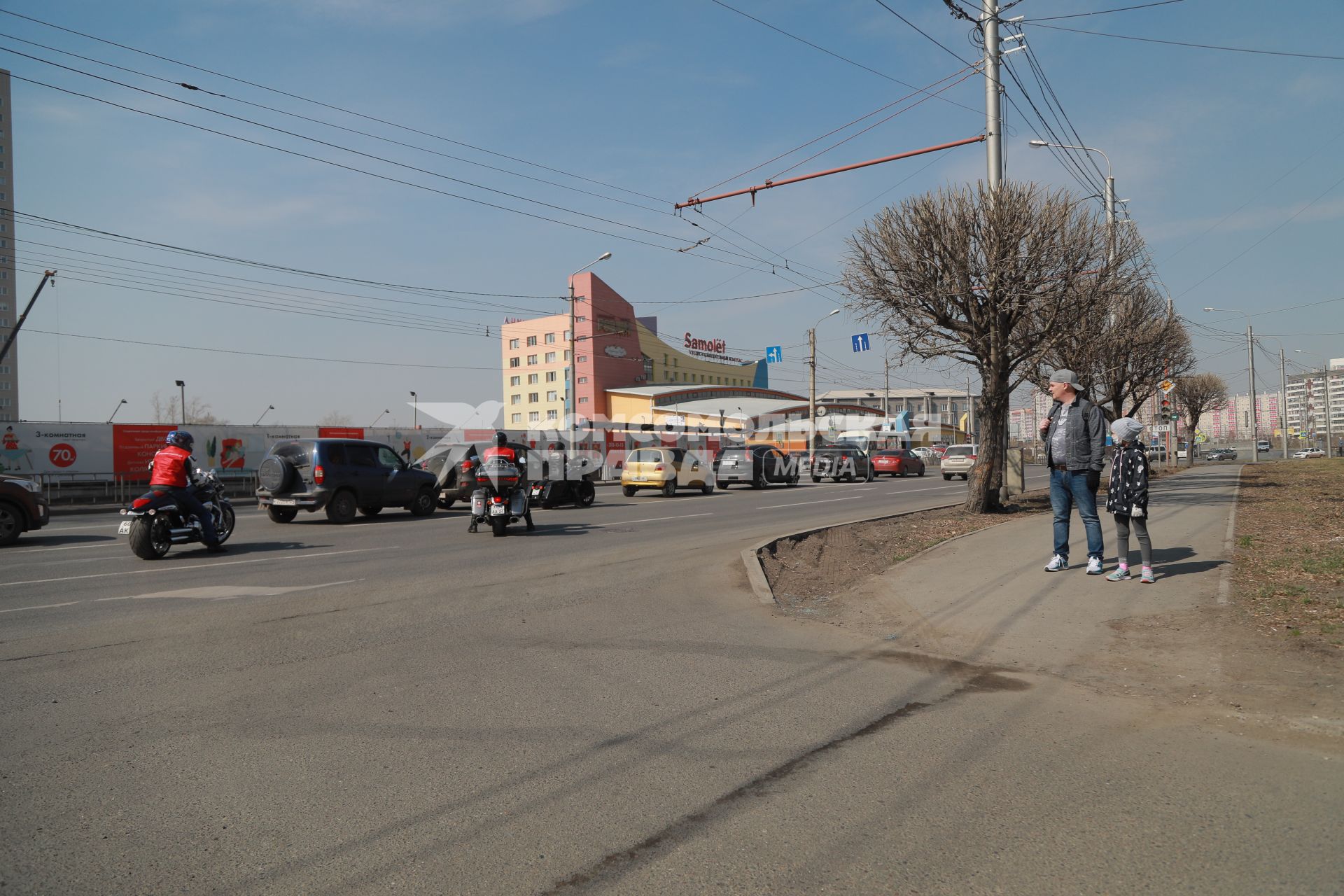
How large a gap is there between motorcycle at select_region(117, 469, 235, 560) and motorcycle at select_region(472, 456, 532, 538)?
3982 mm

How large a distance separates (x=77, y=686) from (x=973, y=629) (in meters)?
6.46

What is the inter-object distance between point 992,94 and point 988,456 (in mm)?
7481

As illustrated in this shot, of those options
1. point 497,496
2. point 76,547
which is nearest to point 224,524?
point 76,547

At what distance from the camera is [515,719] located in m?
4.67

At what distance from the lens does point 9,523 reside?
13312mm

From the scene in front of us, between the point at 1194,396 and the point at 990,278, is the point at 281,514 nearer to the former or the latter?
the point at 990,278

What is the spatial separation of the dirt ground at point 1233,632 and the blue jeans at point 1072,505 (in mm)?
1267

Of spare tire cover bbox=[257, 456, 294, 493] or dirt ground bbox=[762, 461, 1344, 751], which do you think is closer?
dirt ground bbox=[762, 461, 1344, 751]

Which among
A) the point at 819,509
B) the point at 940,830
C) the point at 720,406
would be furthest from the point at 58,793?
the point at 720,406

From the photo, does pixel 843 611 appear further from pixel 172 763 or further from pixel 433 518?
pixel 433 518

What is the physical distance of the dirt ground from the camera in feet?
15.3

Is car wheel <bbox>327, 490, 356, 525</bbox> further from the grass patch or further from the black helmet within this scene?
the grass patch

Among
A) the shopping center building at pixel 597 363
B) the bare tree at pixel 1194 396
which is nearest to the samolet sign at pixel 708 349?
the shopping center building at pixel 597 363

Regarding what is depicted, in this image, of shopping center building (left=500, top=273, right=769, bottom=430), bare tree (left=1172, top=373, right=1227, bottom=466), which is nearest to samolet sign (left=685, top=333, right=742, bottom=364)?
shopping center building (left=500, top=273, right=769, bottom=430)
